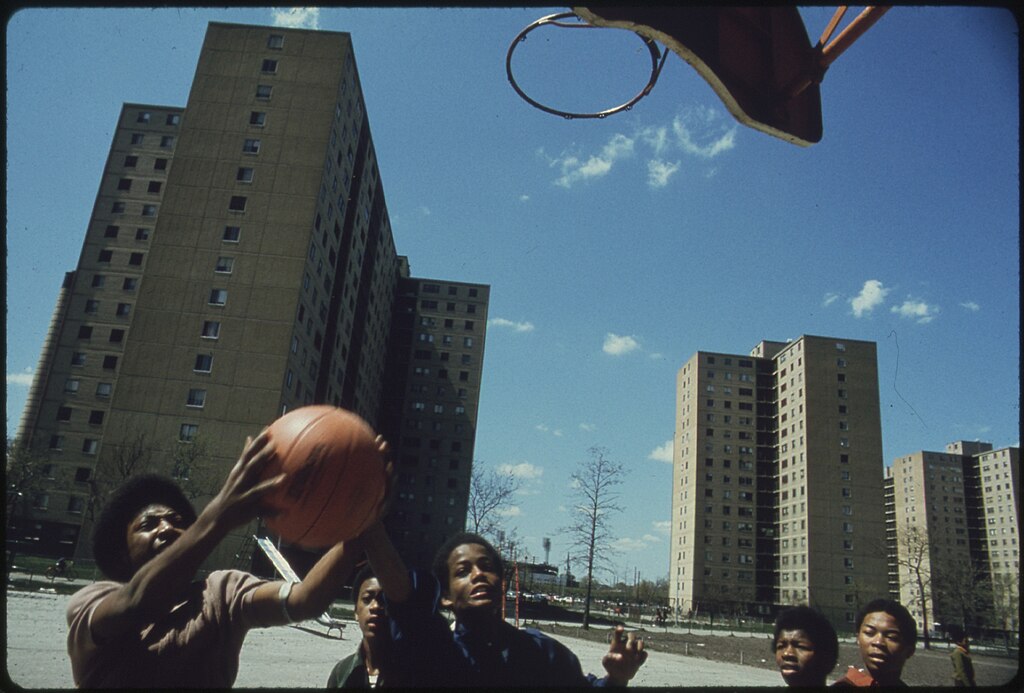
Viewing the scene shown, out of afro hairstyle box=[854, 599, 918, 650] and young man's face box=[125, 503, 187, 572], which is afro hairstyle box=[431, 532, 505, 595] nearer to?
young man's face box=[125, 503, 187, 572]

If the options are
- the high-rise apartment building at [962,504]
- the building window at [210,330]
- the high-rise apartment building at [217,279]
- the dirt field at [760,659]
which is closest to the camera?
the dirt field at [760,659]

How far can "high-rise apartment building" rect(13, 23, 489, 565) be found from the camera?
37906mm

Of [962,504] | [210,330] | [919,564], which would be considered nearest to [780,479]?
[919,564]

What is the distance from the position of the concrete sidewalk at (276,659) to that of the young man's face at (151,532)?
351cm

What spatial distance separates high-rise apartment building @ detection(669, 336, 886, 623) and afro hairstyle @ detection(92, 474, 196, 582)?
2587 inches

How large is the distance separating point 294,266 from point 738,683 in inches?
1290

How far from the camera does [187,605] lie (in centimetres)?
252

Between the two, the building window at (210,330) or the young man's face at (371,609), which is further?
the building window at (210,330)

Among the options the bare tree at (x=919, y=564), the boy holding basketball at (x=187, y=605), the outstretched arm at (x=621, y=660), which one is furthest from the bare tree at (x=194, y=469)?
the bare tree at (x=919, y=564)

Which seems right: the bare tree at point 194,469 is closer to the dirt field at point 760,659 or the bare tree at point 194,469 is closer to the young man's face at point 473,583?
the dirt field at point 760,659

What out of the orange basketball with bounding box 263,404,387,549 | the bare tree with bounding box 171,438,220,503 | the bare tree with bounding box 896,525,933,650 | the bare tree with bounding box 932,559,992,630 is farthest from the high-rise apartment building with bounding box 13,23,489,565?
the bare tree with bounding box 932,559,992,630

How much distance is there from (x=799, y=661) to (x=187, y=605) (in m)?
3.07

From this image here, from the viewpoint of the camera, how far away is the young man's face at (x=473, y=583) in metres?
3.02

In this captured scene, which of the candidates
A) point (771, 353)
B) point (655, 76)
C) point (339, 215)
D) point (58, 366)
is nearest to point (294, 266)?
point (339, 215)
